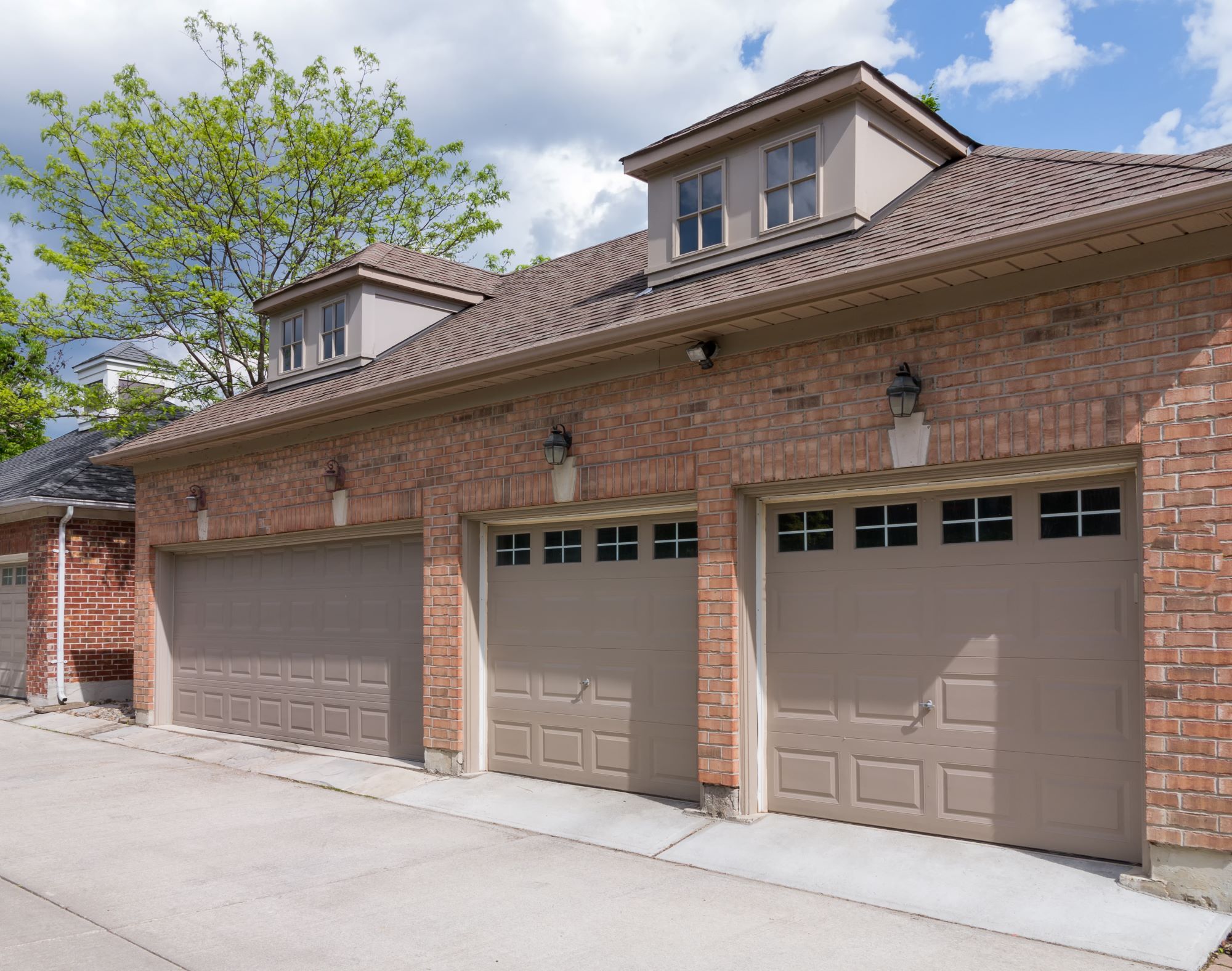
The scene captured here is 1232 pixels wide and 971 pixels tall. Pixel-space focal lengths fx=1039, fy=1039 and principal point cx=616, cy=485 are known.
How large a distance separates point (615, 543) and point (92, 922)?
4792 mm

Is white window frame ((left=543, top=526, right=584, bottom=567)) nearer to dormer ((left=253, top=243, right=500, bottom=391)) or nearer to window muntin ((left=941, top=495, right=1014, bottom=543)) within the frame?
window muntin ((left=941, top=495, right=1014, bottom=543))

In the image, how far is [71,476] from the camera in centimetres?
1773

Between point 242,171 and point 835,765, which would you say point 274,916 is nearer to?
point 835,765

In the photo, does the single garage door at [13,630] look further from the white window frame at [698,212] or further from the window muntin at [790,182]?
the window muntin at [790,182]

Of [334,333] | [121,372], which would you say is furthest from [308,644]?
[121,372]

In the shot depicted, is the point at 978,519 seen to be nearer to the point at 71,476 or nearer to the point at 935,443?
the point at 935,443

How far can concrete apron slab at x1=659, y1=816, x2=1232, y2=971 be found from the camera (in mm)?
5324

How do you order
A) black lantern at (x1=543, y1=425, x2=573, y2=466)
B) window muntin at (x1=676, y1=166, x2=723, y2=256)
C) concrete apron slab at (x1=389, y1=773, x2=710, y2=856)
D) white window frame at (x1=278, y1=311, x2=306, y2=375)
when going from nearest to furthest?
concrete apron slab at (x1=389, y1=773, x2=710, y2=856), black lantern at (x1=543, y1=425, x2=573, y2=466), window muntin at (x1=676, y1=166, x2=723, y2=256), white window frame at (x1=278, y1=311, x2=306, y2=375)

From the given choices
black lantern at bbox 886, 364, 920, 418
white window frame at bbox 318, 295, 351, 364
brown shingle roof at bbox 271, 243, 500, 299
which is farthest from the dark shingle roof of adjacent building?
black lantern at bbox 886, 364, 920, 418

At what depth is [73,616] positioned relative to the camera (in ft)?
53.7

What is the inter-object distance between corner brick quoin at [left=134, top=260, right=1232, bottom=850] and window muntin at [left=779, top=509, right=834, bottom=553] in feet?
1.36

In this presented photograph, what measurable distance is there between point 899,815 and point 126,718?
1169 centimetres

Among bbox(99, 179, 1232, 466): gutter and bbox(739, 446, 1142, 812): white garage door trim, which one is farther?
bbox(739, 446, 1142, 812): white garage door trim

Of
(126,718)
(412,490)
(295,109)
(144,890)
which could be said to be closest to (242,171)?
(295,109)
